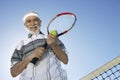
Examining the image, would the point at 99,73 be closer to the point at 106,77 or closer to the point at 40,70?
the point at 106,77

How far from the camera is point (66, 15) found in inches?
166

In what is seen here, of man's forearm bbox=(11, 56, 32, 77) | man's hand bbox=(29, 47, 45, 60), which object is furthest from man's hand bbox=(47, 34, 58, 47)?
man's forearm bbox=(11, 56, 32, 77)

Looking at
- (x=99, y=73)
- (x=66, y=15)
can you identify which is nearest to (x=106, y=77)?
(x=99, y=73)

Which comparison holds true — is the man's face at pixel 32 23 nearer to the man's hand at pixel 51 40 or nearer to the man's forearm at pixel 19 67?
the man's hand at pixel 51 40

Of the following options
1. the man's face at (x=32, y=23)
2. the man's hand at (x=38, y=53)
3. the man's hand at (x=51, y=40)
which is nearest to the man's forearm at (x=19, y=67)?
the man's hand at (x=38, y=53)

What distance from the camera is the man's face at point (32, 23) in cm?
355

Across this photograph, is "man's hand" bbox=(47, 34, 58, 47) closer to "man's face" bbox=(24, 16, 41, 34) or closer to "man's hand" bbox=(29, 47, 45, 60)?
"man's hand" bbox=(29, 47, 45, 60)

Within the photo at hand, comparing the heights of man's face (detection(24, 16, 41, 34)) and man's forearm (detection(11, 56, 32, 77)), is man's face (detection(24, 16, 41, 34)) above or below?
above

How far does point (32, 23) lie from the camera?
3.56 metres

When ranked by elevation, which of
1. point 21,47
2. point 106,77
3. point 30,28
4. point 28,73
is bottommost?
point 106,77

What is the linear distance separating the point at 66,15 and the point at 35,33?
0.83m

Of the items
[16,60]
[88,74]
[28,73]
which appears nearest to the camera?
[28,73]

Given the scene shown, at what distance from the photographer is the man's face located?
3.55m

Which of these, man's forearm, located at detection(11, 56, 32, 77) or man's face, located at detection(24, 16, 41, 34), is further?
man's face, located at detection(24, 16, 41, 34)
